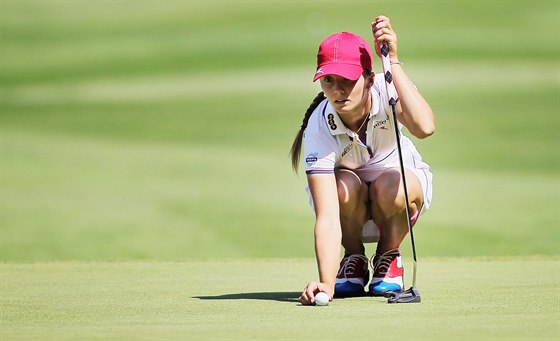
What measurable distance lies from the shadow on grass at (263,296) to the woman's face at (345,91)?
696 millimetres

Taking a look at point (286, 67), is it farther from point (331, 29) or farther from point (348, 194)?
point (348, 194)

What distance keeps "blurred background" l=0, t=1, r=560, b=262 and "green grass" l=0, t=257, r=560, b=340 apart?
140 centimetres

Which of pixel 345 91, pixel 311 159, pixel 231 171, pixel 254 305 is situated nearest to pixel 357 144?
pixel 311 159

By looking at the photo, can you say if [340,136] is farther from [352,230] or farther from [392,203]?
[352,230]

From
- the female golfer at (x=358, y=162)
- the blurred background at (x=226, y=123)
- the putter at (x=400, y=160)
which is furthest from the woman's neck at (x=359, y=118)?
the blurred background at (x=226, y=123)

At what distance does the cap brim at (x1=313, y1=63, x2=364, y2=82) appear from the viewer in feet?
12.1

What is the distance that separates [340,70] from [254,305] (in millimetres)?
838

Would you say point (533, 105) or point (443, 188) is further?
point (533, 105)

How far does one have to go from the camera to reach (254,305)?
12.1 feet

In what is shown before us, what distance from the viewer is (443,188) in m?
8.37

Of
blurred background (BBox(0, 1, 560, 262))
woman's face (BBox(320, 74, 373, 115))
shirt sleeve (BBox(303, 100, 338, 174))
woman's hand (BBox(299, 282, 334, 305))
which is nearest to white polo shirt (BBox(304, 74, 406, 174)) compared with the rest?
shirt sleeve (BBox(303, 100, 338, 174))

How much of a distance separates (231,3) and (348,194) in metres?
8.72

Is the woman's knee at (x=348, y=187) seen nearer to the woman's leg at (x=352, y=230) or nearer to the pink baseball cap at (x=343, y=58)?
the woman's leg at (x=352, y=230)

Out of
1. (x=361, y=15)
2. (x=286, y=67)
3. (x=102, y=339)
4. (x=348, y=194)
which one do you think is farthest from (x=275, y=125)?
(x=102, y=339)
